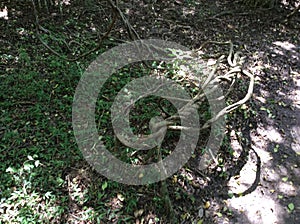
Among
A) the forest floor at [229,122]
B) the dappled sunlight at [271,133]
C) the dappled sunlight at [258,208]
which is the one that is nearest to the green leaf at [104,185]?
the forest floor at [229,122]

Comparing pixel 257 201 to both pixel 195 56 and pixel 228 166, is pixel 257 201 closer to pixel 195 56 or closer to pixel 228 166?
pixel 228 166

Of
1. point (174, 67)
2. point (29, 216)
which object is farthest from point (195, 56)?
point (29, 216)

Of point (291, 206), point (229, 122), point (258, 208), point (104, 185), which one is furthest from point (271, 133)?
point (104, 185)

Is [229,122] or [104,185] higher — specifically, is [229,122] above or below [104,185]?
below

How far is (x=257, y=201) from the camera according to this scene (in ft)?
8.09

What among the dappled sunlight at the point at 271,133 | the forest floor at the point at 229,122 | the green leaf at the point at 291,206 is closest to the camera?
the forest floor at the point at 229,122

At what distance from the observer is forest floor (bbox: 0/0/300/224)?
229cm

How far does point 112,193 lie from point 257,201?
49.1 inches

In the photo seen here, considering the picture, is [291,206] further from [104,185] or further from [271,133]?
[104,185]

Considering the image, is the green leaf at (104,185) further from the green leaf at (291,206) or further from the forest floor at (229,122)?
the green leaf at (291,206)

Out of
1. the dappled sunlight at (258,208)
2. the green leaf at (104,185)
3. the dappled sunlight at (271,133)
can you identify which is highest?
the green leaf at (104,185)

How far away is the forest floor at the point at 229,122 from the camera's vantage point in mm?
2295

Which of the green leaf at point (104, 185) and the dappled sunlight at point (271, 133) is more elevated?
the green leaf at point (104, 185)

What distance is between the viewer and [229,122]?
3131 millimetres
